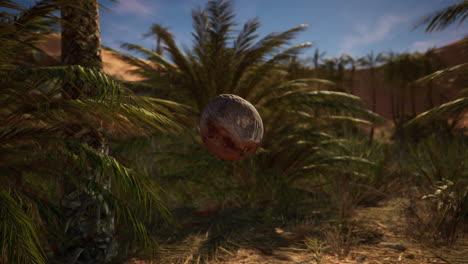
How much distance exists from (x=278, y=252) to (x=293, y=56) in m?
3.01

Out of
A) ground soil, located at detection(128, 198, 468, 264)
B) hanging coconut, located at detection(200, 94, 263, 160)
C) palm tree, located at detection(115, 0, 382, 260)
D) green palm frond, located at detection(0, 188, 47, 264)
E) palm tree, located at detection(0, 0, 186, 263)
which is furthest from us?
palm tree, located at detection(115, 0, 382, 260)

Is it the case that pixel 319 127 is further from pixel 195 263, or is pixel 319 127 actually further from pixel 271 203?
pixel 195 263

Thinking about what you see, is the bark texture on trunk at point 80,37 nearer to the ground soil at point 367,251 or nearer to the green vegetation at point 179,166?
the green vegetation at point 179,166

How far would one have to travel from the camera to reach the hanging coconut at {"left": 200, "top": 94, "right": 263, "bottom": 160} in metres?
1.52

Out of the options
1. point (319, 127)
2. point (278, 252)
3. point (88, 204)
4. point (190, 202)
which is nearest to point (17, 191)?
point (88, 204)

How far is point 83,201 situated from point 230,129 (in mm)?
2272

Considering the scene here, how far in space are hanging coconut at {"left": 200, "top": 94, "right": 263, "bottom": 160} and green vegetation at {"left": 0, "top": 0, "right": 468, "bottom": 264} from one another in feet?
2.74

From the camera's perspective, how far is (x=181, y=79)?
5.28 metres

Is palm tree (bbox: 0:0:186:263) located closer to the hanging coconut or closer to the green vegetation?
the green vegetation

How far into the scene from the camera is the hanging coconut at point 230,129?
4.99 feet

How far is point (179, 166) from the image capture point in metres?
6.76

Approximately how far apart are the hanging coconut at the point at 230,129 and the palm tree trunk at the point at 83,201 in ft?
6.14

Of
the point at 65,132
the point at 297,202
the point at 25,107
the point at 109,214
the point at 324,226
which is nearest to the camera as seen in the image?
the point at 25,107

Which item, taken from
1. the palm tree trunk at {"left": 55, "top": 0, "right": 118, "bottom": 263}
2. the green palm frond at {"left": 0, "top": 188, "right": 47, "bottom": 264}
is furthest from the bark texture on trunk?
the green palm frond at {"left": 0, "top": 188, "right": 47, "bottom": 264}
